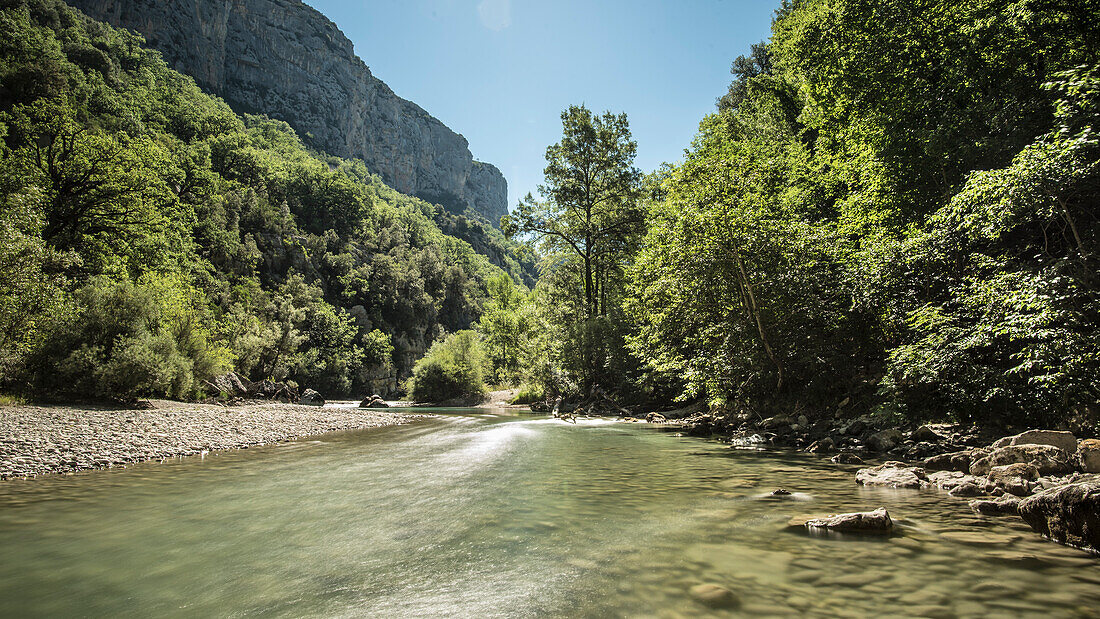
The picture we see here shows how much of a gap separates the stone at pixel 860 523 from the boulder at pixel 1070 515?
141 centimetres

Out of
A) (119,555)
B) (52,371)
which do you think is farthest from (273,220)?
(119,555)

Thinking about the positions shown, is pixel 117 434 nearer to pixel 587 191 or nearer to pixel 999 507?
pixel 999 507

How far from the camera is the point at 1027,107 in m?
12.3

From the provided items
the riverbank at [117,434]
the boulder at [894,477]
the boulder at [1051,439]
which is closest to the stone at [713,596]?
the boulder at [894,477]

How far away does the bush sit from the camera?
49.7m

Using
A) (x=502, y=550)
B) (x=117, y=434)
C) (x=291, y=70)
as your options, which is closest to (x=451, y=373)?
(x=117, y=434)

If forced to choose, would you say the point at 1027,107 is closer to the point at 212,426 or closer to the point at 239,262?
the point at 212,426

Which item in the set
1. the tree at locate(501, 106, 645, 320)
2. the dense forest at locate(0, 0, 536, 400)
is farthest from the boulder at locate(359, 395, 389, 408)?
the tree at locate(501, 106, 645, 320)

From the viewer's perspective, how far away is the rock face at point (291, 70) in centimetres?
11456

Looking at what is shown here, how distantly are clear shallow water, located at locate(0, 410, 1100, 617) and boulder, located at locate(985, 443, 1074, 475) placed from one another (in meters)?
1.66

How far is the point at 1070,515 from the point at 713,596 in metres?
4.14

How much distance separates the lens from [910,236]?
1181 cm

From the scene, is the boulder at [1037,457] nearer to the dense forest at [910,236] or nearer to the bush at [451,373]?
the dense forest at [910,236]

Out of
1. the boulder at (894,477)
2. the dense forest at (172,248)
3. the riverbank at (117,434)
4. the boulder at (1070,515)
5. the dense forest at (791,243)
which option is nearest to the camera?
the boulder at (1070,515)
